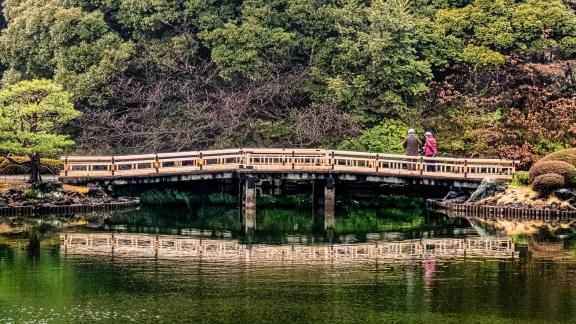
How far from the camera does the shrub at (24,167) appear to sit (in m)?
46.9

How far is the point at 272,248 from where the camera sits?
33.9 meters

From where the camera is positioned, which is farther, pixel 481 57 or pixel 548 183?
pixel 481 57

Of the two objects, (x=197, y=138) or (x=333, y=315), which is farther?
(x=197, y=138)

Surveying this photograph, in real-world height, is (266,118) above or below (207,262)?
above

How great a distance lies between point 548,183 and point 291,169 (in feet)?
30.3

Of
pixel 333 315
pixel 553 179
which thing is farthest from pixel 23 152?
pixel 333 315

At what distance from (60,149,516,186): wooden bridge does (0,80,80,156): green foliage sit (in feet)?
3.68

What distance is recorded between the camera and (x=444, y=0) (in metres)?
53.5

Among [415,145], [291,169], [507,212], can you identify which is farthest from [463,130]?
[291,169]

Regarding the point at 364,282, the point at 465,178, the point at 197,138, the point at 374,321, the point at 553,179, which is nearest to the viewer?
the point at 374,321

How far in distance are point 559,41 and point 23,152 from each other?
74.8ft

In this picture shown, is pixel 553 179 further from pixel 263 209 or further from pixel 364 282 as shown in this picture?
pixel 364 282

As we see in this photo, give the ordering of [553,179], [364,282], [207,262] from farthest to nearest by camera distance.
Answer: [553,179]
[207,262]
[364,282]

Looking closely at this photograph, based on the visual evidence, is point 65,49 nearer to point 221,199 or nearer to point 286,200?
point 221,199
